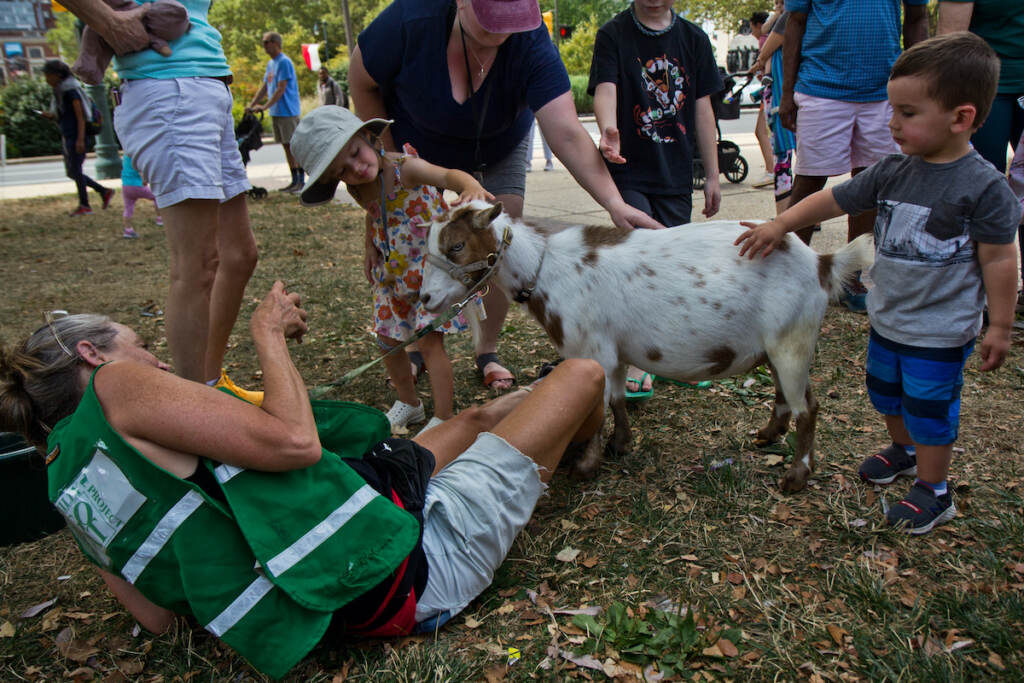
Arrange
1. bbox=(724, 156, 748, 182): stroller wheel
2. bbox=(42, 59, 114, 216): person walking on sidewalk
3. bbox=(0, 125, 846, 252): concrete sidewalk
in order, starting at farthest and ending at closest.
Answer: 1. bbox=(42, 59, 114, 216): person walking on sidewalk
2. bbox=(724, 156, 748, 182): stroller wheel
3. bbox=(0, 125, 846, 252): concrete sidewalk

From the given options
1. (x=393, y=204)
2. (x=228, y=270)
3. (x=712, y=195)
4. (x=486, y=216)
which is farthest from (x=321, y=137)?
(x=712, y=195)

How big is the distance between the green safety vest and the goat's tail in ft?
6.19

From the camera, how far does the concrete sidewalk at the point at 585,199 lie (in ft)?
24.0

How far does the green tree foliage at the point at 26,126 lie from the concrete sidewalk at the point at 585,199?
43.4 feet

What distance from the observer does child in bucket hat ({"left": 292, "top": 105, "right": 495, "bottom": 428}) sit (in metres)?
3.15

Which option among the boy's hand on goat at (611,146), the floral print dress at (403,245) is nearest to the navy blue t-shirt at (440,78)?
the floral print dress at (403,245)

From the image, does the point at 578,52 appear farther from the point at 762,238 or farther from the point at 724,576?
the point at 724,576

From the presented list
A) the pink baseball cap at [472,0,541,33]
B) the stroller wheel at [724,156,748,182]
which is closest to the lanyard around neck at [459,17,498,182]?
the pink baseball cap at [472,0,541,33]

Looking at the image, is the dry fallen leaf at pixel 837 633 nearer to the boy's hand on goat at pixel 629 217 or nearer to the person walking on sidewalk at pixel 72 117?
the boy's hand on goat at pixel 629 217

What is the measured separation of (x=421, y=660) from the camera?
7.27 ft

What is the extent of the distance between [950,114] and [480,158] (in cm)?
215

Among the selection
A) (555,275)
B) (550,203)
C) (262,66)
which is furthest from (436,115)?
(262,66)

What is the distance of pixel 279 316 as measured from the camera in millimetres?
2240

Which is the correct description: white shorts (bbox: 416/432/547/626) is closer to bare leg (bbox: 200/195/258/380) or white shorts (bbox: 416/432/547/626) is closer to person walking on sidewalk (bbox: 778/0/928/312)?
bare leg (bbox: 200/195/258/380)
